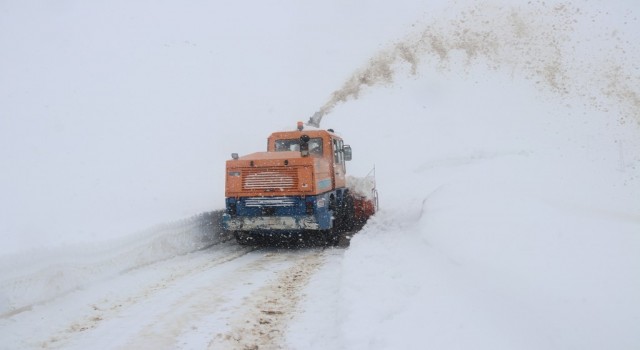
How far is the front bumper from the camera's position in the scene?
9.63 metres

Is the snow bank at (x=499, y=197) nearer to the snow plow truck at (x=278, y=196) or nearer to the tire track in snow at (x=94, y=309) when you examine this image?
the snow plow truck at (x=278, y=196)

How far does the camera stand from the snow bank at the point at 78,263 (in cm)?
589

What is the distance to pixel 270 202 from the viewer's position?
9.75 meters

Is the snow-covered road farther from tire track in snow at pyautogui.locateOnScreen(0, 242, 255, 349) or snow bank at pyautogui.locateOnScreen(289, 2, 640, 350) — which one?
snow bank at pyautogui.locateOnScreen(289, 2, 640, 350)

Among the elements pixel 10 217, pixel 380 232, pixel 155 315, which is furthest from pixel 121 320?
pixel 380 232

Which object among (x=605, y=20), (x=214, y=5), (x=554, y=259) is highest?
(x=214, y=5)

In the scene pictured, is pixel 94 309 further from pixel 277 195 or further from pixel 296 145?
pixel 296 145

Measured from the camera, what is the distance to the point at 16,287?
5.89 metres

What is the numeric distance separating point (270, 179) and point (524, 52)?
99.6ft

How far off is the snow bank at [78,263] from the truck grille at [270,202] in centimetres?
172

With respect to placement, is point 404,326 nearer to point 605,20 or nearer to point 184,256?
point 184,256

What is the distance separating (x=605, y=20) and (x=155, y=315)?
4023 centimetres

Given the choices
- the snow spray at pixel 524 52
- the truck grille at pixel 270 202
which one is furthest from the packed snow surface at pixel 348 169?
the truck grille at pixel 270 202

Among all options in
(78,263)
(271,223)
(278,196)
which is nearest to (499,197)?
(278,196)
